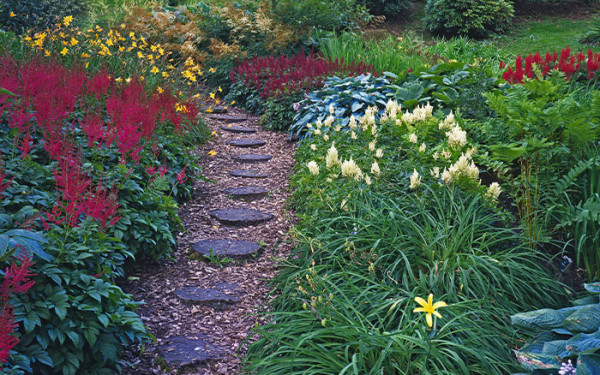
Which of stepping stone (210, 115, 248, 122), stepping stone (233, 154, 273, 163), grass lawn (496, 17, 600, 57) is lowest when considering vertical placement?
stepping stone (233, 154, 273, 163)

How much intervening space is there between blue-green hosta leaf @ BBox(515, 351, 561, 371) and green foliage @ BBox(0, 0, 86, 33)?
9.22m

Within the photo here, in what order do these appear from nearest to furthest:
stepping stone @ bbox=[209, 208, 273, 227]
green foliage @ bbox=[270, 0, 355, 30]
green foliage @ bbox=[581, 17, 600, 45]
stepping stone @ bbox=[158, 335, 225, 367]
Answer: stepping stone @ bbox=[158, 335, 225, 367] < stepping stone @ bbox=[209, 208, 273, 227] < green foliage @ bbox=[270, 0, 355, 30] < green foliage @ bbox=[581, 17, 600, 45]

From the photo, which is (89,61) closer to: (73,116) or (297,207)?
(73,116)

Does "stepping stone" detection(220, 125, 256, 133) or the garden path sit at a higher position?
"stepping stone" detection(220, 125, 256, 133)

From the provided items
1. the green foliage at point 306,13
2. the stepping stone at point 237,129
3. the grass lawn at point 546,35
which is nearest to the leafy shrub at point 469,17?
the grass lawn at point 546,35

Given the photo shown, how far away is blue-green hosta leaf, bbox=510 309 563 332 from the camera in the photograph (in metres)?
2.24

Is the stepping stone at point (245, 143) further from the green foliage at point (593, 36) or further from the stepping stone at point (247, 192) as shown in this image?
the green foliage at point (593, 36)

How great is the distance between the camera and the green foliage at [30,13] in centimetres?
927

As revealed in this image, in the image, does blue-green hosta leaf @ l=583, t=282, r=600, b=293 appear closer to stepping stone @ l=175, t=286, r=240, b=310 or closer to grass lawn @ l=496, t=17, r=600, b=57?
stepping stone @ l=175, t=286, r=240, b=310

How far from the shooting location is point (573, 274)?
294 centimetres

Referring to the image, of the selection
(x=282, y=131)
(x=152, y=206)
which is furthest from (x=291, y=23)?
(x=152, y=206)

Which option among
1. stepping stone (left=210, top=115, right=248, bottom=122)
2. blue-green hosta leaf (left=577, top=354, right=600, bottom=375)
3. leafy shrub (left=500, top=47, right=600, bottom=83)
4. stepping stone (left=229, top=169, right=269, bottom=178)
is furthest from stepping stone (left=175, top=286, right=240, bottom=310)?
stepping stone (left=210, top=115, right=248, bottom=122)

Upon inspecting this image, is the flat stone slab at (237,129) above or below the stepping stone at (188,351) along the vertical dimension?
above

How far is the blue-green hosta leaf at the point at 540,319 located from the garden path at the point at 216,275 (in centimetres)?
136
